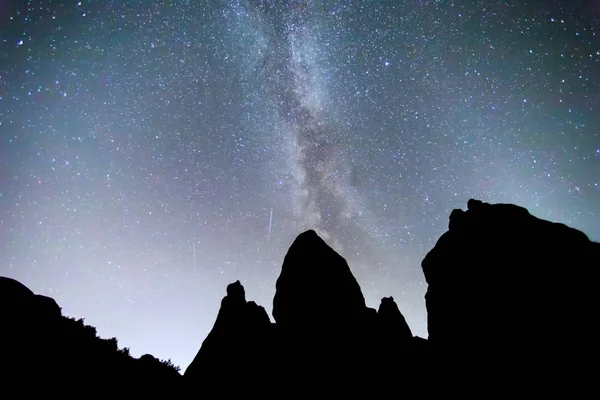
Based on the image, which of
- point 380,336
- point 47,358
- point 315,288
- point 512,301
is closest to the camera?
point 512,301

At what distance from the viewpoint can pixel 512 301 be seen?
12648 mm

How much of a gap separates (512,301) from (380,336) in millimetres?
9291

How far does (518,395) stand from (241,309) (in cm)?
1712

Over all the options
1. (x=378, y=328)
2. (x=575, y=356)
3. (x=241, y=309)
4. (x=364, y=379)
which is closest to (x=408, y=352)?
(x=378, y=328)

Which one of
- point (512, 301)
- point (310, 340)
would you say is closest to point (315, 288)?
point (310, 340)

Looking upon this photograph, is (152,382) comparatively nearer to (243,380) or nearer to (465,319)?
(243,380)

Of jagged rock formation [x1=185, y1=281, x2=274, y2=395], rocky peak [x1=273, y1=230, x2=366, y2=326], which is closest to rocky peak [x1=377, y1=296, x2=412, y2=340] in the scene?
rocky peak [x1=273, y1=230, x2=366, y2=326]

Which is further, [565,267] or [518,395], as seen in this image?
[565,267]

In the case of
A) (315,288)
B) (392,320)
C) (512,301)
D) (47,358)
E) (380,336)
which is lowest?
(47,358)

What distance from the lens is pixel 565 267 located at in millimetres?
12188

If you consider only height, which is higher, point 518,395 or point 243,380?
point 518,395

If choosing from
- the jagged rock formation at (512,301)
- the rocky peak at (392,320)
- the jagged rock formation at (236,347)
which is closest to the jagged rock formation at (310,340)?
the jagged rock formation at (236,347)

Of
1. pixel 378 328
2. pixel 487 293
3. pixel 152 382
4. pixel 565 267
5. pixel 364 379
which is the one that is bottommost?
pixel 152 382

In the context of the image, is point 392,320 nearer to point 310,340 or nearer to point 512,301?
point 310,340
